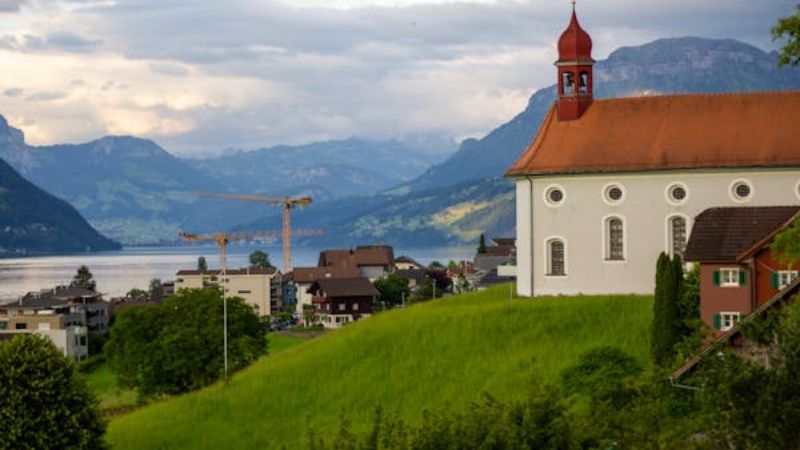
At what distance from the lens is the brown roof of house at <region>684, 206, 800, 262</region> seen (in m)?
49.5

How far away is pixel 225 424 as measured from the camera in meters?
56.8

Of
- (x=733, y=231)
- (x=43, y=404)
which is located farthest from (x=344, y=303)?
(x=733, y=231)

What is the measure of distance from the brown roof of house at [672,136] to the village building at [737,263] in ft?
32.1

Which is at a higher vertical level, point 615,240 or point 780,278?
point 615,240

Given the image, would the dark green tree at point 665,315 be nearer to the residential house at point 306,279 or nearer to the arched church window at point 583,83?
the arched church window at point 583,83

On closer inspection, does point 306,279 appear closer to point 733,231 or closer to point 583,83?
point 583,83

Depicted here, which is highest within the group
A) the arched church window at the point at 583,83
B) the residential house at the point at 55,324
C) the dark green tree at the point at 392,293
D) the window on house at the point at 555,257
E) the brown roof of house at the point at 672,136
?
the arched church window at the point at 583,83

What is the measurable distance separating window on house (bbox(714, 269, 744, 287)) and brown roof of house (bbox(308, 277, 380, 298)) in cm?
10758

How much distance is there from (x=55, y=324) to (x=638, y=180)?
8437cm

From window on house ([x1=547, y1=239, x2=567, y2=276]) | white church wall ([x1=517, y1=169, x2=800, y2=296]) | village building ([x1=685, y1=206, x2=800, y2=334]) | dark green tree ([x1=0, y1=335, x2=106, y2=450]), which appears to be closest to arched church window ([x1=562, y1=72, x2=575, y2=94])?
white church wall ([x1=517, y1=169, x2=800, y2=296])

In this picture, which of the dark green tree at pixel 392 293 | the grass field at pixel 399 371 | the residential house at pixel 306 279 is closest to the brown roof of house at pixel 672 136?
the grass field at pixel 399 371

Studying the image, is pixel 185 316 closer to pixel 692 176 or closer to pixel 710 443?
pixel 692 176

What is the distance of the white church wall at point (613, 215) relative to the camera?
6238 centimetres

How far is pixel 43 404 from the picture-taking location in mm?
50312
